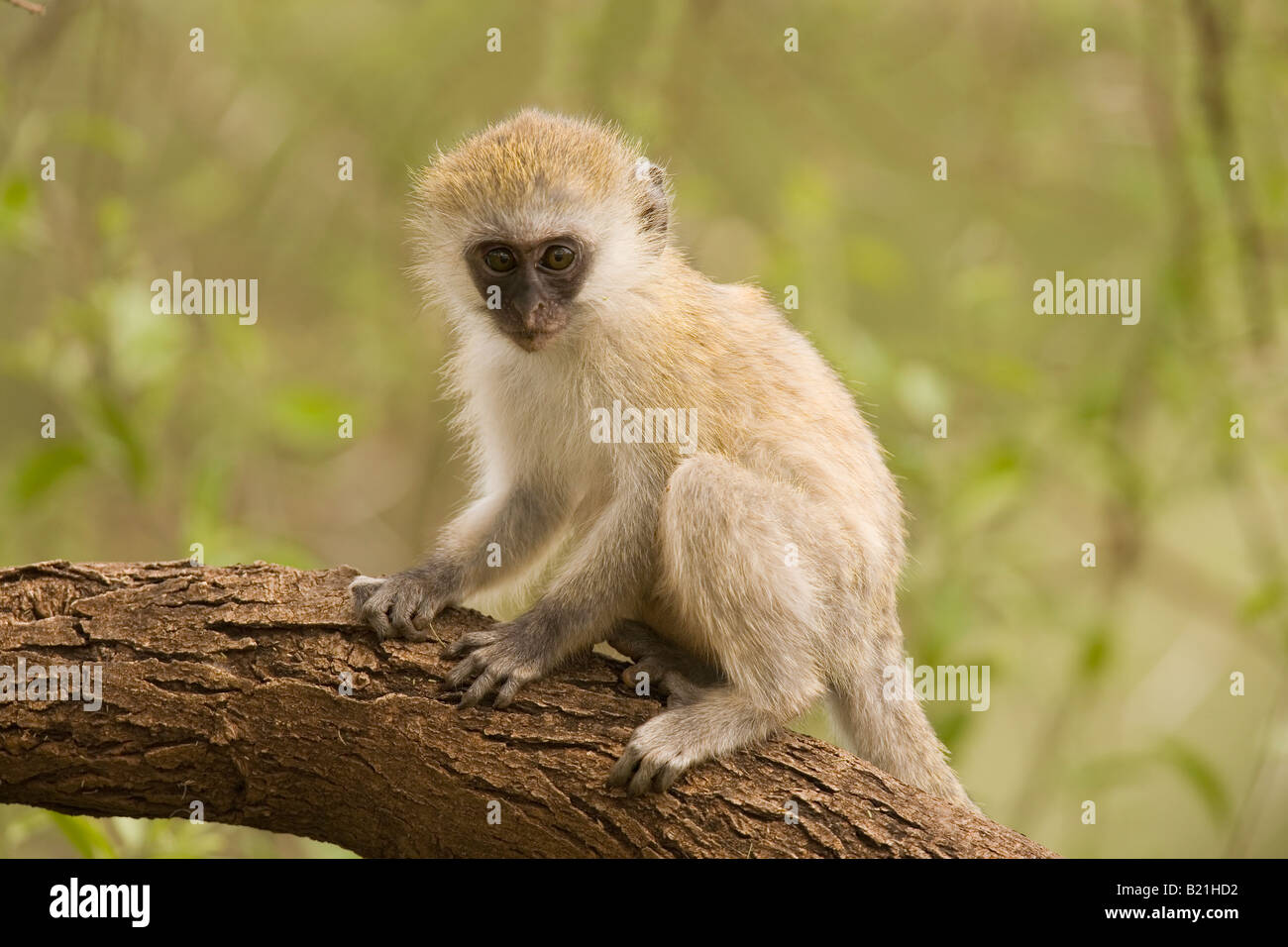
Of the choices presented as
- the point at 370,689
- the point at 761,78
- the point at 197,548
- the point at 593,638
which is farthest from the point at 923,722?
the point at 761,78

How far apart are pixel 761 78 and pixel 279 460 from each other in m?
5.45

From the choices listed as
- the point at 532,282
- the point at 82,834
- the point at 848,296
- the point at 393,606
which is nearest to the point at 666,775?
the point at 393,606

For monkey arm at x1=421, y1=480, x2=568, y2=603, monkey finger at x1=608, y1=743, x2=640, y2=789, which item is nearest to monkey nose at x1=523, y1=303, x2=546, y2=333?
monkey arm at x1=421, y1=480, x2=568, y2=603

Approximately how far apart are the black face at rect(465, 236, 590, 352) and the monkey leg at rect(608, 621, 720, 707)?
128cm

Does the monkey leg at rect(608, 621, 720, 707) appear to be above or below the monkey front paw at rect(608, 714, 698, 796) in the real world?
above

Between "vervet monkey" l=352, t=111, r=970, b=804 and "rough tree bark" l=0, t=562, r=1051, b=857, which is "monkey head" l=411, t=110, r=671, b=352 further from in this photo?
"rough tree bark" l=0, t=562, r=1051, b=857

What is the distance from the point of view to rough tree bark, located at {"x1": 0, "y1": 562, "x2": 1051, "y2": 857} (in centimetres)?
461

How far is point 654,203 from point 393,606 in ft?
7.70

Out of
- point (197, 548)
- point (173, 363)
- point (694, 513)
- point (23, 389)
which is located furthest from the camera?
point (23, 389)

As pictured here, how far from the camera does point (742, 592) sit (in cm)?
510

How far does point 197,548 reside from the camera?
6.34 metres

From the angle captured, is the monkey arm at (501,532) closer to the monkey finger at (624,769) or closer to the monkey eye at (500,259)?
the monkey eye at (500,259)

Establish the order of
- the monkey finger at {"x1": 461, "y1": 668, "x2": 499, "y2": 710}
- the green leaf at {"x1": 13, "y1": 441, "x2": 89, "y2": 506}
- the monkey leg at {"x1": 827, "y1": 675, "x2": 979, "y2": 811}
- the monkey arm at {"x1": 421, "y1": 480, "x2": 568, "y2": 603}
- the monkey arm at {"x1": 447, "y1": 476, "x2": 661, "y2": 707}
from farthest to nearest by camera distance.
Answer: the green leaf at {"x1": 13, "y1": 441, "x2": 89, "y2": 506}
the monkey arm at {"x1": 421, "y1": 480, "x2": 568, "y2": 603}
the monkey leg at {"x1": 827, "y1": 675, "x2": 979, "y2": 811}
the monkey arm at {"x1": 447, "y1": 476, "x2": 661, "y2": 707}
the monkey finger at {"x1": 461, "y1": 668, "x2": 499, "y2": 710}

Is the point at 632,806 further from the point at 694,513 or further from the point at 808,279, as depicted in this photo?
the point at 808,279
